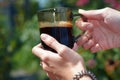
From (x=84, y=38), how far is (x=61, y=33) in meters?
0.27

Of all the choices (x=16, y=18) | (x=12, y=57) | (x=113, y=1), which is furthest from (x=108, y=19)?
(x=16, y=18)

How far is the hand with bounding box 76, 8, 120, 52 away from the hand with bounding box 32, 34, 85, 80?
25cm

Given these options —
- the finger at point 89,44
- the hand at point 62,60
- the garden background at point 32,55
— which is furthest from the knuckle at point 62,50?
the garden background at point 32,55

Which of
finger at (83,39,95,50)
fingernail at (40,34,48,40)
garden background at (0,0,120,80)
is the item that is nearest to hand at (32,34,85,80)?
fingernail at (40,34,48,40)

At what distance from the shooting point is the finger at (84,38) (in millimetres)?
2584

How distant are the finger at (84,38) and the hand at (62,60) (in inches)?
9.0

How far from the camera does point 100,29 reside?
276 cm

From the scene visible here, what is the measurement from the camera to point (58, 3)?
6.07 meters

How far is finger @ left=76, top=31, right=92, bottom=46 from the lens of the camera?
258 centimetres

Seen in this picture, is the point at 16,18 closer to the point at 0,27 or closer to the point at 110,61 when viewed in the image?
the point at 0,27

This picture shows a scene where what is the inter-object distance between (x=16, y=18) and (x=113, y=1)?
4.82 meters

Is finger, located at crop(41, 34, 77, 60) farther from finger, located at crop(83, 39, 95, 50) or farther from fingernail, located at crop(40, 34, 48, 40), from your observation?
finger, located at crop(83, 39, 95, 50)

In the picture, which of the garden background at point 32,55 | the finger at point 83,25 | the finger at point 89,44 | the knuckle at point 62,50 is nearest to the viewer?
the knuckle at point 62,50

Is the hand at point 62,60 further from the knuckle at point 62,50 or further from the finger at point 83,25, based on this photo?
the finger at point 83,25
